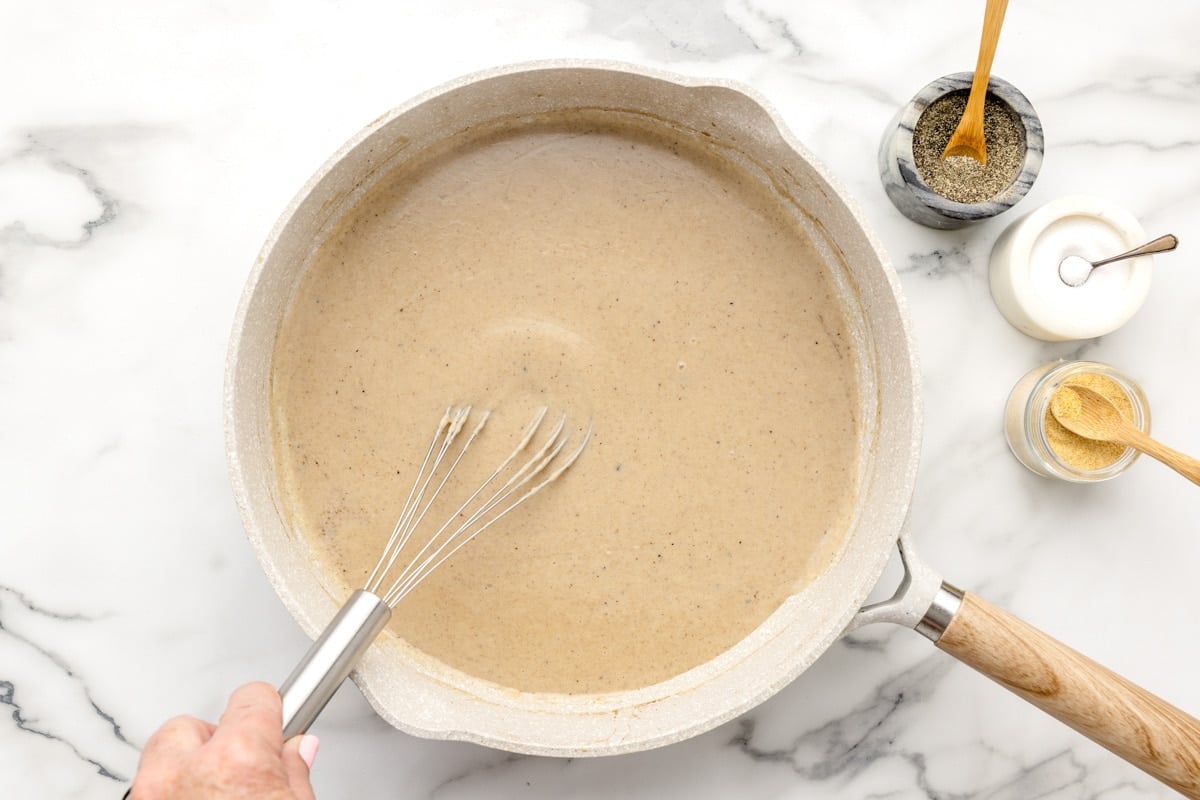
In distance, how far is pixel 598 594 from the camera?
1012 mm

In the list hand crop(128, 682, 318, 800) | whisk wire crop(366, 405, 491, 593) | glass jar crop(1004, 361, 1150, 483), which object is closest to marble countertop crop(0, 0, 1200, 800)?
glass jar crop(1004, 361, 1150, 483)

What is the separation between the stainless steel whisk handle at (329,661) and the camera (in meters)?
0.79

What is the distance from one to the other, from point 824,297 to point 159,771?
79cm

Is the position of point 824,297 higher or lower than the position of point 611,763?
higher

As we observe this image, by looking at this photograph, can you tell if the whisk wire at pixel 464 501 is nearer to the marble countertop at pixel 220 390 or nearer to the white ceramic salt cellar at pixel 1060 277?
Result: the marble countertop at pixel 220 390

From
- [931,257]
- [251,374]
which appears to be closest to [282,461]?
[251,374]

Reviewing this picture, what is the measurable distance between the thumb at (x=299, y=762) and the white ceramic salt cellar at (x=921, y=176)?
81 centimetres

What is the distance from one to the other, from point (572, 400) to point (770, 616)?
32cm

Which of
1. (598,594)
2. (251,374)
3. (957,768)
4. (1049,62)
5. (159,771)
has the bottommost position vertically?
(957,768)

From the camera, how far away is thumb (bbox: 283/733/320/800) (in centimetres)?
74

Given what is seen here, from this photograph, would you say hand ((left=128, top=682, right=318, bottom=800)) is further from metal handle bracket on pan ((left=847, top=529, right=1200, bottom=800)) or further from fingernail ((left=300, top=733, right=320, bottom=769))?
metal handle bracket on pan ((left=847, top=529, right=1200, bottom=800))

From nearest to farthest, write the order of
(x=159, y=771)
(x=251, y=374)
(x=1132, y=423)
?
(x=159, y=771) → (x=251, y=374) → (x=1132, y=423)

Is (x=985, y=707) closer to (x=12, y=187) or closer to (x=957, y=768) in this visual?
(x=957, y=768)

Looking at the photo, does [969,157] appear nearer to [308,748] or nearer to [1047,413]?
[1047,413]
